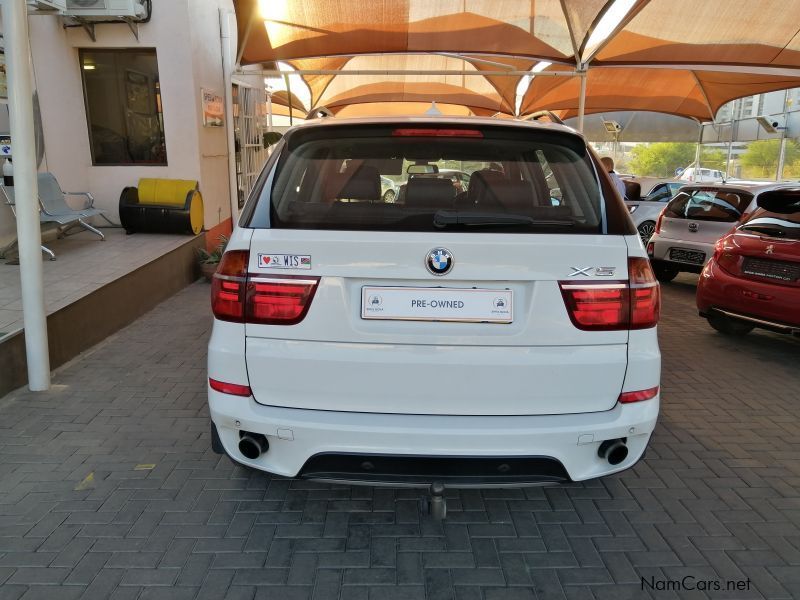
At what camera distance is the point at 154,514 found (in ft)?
9.71

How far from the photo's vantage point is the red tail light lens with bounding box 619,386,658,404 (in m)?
2.42

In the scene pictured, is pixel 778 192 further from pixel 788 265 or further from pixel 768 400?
pixel 768 400

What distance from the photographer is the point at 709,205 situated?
8.32 meters

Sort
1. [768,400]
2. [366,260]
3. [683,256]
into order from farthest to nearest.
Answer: [683,256]
[768,400]
[366,260]

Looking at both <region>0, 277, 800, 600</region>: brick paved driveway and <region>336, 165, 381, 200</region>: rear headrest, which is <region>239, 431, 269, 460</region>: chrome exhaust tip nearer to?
<region>0, 277, 800, 600</region>: brick paved driveway

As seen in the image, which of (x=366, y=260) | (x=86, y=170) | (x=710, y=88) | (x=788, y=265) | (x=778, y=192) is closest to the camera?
(x=366, y=260)

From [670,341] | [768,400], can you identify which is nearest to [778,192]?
[670,341]

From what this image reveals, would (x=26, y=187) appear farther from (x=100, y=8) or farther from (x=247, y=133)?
(x=247, y=133)

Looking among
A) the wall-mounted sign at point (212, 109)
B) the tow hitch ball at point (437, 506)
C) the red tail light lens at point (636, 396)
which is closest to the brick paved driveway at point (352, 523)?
the tow hitch ball at point (437, 506)

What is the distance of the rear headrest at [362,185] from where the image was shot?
279 centimetres

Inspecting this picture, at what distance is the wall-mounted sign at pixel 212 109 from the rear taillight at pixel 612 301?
833 cm

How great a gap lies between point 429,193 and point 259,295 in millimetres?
829

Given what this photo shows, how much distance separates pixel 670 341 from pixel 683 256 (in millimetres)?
2829

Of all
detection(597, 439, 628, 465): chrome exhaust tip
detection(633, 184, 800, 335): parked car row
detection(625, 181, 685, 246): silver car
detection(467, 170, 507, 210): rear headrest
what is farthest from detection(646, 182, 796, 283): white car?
detection(597, 439, 628, 465): chrome exhaust tip
